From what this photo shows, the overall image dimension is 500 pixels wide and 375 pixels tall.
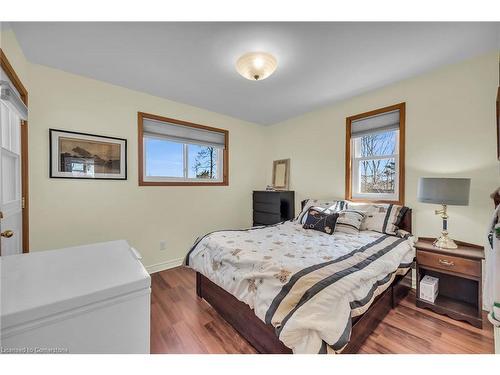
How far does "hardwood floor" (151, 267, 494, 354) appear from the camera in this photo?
1.48m

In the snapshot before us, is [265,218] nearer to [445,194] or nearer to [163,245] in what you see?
[163,245]

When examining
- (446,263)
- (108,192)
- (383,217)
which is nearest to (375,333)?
(446,263)

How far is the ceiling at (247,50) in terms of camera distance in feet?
5.15

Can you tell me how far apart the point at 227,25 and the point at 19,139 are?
2122 mm

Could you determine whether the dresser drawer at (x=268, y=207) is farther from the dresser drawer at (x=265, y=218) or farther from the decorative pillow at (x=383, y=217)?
the decorative pillow at (x=383, y=217)

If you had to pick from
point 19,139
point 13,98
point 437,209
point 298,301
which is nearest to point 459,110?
point 437,209

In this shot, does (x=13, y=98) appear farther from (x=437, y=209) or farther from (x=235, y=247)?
(x=437, y=209)

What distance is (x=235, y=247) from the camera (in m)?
1.80

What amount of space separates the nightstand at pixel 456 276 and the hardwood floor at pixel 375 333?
0.07 meters

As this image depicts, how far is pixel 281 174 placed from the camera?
12.6 feet

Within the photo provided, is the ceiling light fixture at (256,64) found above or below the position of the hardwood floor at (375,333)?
above

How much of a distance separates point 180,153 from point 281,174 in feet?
5.88

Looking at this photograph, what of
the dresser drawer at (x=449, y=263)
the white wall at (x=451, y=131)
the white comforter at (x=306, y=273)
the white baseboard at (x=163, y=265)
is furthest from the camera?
the white baseboard at (x=163, y=265)

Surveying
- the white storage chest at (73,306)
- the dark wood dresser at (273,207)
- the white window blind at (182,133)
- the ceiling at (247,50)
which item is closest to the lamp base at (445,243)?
the ceiling at (247,50)
